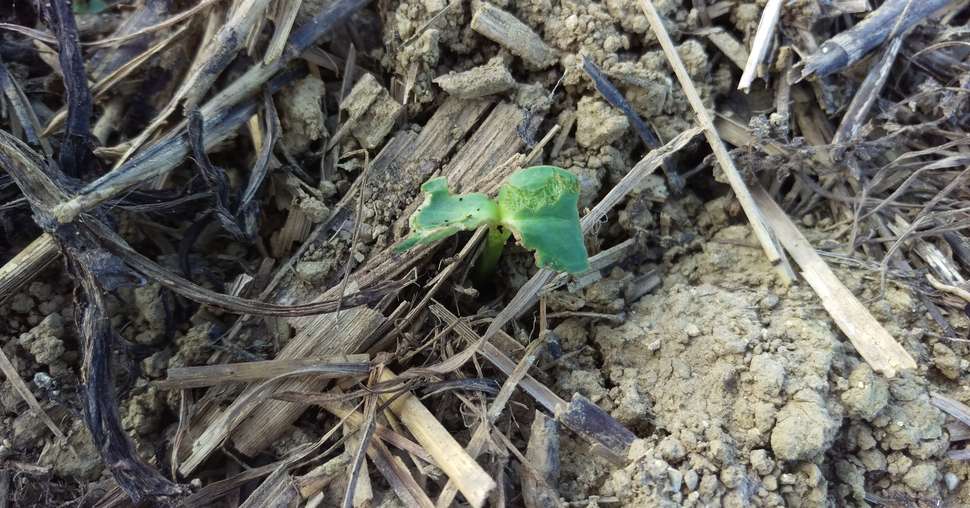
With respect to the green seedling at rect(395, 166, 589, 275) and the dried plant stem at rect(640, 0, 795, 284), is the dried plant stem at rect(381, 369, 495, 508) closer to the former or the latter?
the green seedling at rect(395, 166, 589, 275)

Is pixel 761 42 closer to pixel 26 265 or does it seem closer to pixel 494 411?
pixel 494 411

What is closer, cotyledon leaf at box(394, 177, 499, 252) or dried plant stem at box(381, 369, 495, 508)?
dried plant stem at box(381, 369, 495, 508)

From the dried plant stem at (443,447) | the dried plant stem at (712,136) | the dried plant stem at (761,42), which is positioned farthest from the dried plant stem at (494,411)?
the dried plant stem at (761,42)

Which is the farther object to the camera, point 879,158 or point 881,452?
point 879,158

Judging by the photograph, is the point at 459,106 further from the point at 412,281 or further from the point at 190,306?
the point at 190,306

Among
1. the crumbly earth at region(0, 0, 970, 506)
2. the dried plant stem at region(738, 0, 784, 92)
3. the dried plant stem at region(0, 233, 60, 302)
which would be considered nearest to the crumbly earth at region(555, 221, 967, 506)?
the crumbly earth at region(0, 0, 970, 506)

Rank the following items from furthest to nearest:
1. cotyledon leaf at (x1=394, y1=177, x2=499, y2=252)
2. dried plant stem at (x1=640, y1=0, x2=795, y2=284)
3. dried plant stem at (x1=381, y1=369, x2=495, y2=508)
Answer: dried plant stem at (x1=640, y1=0, x2=795, y2=284) → cotyledon leaf at (x1=394, y1=177, x2=499, y2=252) → dried plant stem at (x1=381, y1=369, x2=495, y2=508)

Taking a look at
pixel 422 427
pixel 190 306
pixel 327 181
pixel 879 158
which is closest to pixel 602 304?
pixel 422 427
